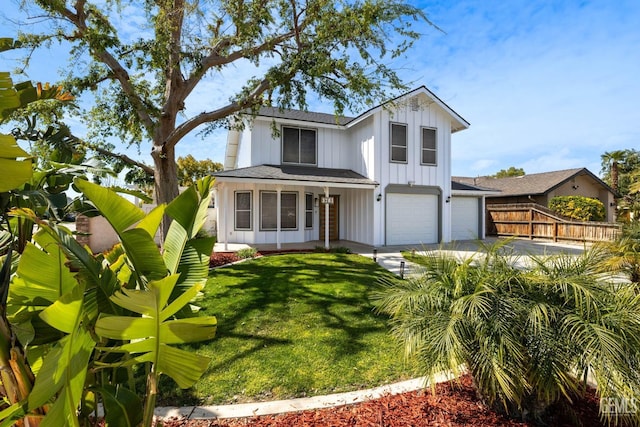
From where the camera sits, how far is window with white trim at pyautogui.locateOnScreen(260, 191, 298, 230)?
564 inches

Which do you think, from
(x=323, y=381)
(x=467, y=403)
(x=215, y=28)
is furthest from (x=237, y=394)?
(x=215, y=28)

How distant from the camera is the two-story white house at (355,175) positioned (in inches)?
558

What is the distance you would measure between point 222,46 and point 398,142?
8804mm

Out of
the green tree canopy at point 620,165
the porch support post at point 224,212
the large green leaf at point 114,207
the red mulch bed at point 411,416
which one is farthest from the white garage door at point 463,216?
the green tree canopy at point 620,165

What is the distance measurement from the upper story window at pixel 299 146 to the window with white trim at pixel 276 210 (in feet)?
6.44

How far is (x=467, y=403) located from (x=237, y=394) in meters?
2.45

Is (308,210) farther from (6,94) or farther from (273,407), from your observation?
(6,94)

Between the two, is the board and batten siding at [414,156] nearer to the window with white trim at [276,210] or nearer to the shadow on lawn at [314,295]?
the window with white trim at [276,210]

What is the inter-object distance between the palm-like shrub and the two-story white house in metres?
10.3

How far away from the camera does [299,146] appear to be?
15.3 metres

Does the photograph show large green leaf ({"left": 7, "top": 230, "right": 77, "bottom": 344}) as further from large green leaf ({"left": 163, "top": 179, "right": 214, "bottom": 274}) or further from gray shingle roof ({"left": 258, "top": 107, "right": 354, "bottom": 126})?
gray shingle roof ({"left": 258, "top": 107, "right": 354, "bottom": 126})

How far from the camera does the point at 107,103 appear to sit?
11.1m

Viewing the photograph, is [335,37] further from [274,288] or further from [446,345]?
[446,345]

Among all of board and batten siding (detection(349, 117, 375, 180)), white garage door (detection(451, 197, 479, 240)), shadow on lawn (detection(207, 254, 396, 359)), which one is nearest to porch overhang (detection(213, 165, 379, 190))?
board and batten siding (detection(349, 117, 375, 180))
